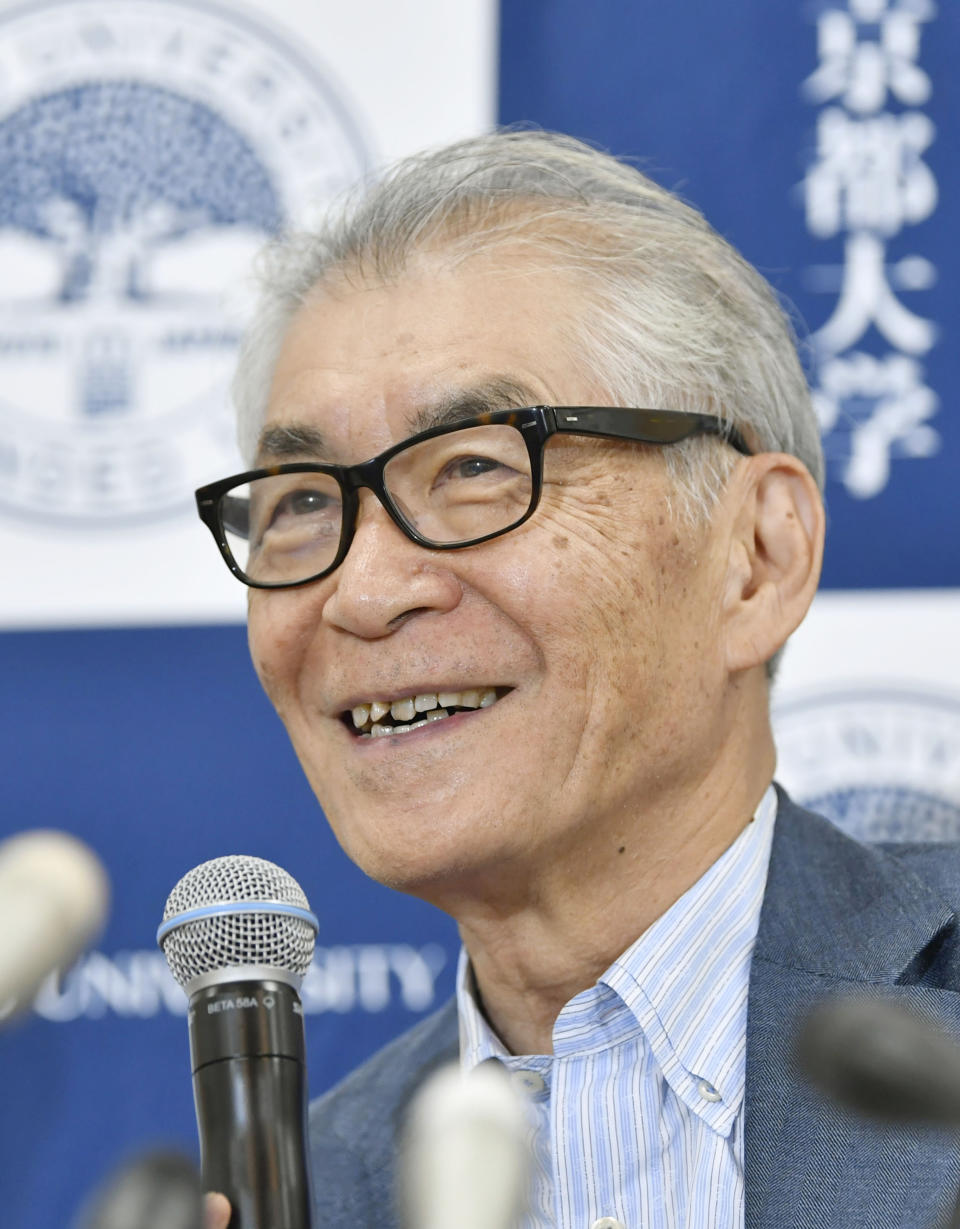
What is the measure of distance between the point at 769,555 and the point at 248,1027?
1.04m

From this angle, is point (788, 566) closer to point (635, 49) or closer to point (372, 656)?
point (372, 656)

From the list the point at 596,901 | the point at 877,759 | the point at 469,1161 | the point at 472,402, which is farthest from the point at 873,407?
the point at 469,1161

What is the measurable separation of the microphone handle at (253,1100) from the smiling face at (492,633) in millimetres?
549

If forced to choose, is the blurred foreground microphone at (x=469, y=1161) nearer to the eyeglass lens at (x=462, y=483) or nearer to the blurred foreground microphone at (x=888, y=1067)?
the blurred foreground microphone at (x=888, y=1067)

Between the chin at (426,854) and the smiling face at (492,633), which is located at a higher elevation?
the smiling face at (492,633)

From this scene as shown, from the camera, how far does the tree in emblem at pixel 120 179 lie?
2539 mm

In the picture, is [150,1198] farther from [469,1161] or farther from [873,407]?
[873,407]

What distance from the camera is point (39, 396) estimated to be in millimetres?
2559

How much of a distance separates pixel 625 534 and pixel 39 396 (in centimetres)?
128

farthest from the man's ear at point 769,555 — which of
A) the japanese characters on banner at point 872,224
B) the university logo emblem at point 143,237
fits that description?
the university logo emblem at point 143,237

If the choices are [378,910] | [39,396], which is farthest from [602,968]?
[39,396]

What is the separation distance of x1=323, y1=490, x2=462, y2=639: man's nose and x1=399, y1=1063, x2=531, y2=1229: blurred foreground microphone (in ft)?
3.25

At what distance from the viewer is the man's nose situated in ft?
5.44

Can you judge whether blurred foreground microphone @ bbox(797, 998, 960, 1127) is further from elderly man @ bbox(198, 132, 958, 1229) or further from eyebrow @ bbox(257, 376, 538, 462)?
eyebrow @ bbox(257, 376, 538, 462)
